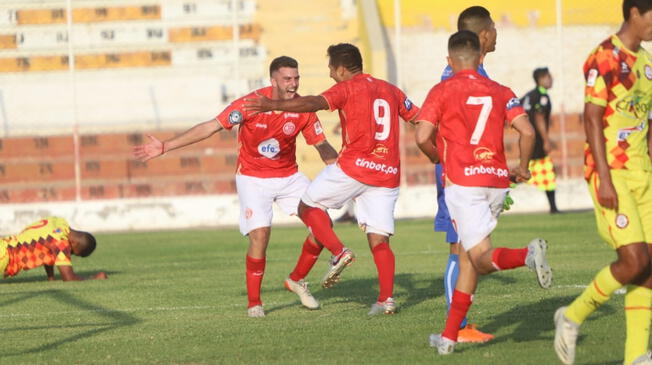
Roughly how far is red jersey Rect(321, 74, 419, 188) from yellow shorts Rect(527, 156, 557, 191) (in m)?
12.1

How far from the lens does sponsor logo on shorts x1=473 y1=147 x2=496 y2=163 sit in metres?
7.49

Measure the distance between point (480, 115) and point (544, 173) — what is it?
14.3 meters

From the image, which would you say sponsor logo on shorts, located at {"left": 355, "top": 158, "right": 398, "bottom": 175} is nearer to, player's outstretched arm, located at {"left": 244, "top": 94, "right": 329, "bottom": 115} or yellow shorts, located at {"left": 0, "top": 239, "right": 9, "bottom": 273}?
player's outstretched arm, located at {"left": 244, "top": 94, "right": 329, "bottom": 115}

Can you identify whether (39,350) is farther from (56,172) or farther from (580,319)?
(56,172)

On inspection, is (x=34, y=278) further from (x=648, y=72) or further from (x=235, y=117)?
(x=648, y=72)

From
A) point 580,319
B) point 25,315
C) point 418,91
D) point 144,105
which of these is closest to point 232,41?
point 144,105

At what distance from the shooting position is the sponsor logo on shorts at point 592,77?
21.8ft

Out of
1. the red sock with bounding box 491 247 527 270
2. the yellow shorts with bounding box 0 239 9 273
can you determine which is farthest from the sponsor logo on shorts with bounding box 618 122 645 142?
the yellow shorts with bounding box 0 239 9 273

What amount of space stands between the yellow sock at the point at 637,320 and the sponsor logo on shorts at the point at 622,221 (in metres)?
0.44

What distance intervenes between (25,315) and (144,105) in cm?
1564

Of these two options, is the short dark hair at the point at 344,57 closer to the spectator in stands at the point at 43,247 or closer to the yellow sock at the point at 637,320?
the yellow sock at the point at 637,320

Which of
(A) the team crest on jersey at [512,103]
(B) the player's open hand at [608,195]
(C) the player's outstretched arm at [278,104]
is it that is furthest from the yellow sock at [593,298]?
(C) the player's outstretched arm at [278,104]

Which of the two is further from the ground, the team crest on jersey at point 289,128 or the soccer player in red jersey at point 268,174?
the team crest on jersey at point 289,128

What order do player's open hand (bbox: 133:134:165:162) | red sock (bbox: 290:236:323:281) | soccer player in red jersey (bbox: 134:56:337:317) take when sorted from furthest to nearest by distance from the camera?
red sock (bbox: 290:236:323:281) → soccer player in red jersey (bbox: 134:56:337:317) → player's open hand (bbox: 133:134:165:162)
